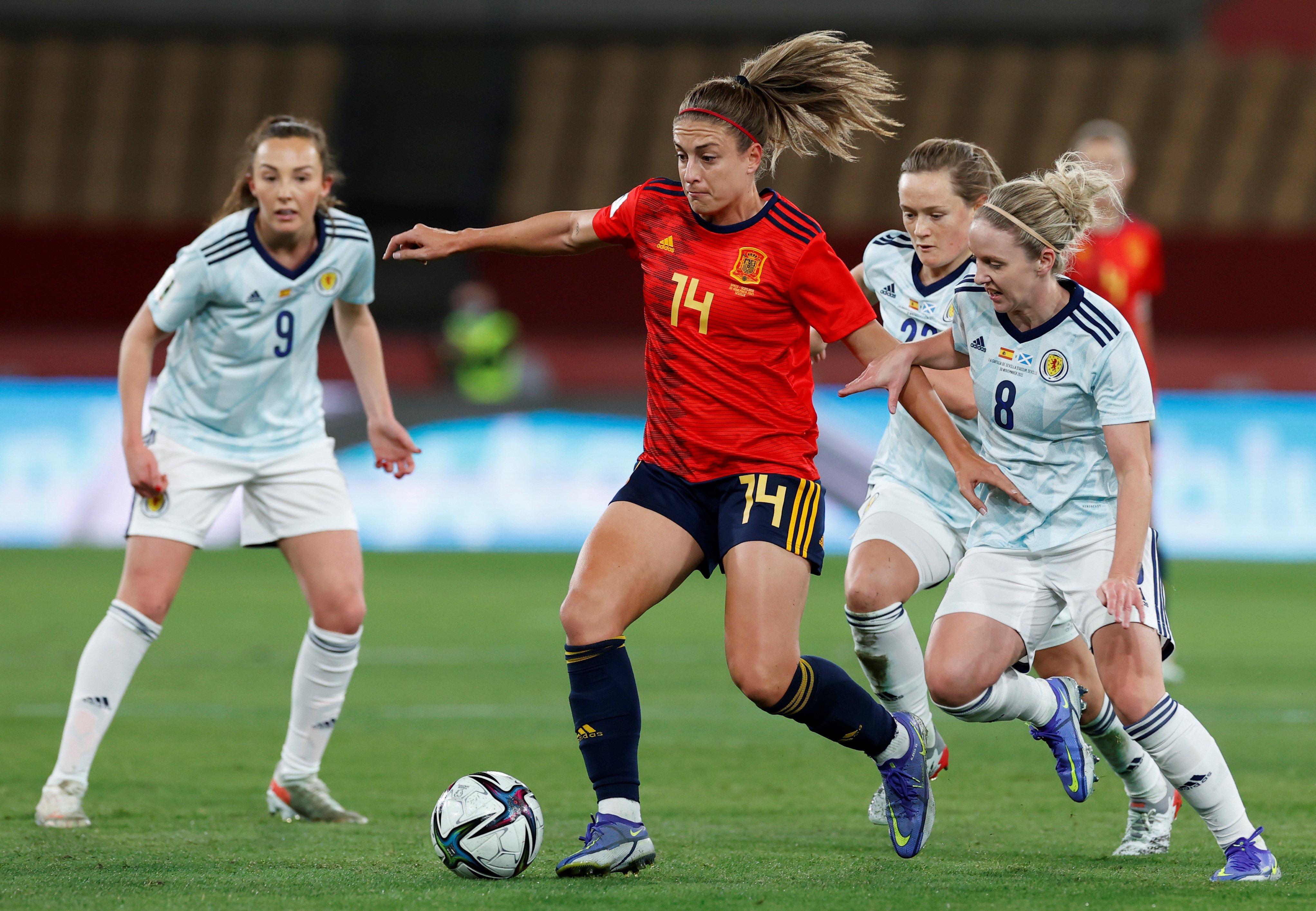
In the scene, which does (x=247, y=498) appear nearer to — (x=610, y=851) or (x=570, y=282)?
(x=610, y=851)

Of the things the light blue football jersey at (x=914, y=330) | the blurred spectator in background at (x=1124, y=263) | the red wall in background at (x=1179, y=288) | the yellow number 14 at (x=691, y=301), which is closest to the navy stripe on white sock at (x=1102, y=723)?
the light blue football jersey at (x=914, y=330)

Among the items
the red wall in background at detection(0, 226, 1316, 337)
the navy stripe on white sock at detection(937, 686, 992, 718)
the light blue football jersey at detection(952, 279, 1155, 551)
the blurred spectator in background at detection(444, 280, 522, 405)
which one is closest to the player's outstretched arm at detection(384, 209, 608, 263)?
the light blue football jersey at detection(952, 279, 1155, 551)

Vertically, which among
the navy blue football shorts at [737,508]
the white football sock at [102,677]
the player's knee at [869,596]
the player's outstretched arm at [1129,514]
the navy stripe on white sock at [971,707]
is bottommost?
the white football sock at [102,677]

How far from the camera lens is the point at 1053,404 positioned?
453cm

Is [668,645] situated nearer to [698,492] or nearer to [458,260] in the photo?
[698,492]

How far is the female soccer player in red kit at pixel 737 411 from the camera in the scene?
14.7 feet

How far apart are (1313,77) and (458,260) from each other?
1151 centimetres

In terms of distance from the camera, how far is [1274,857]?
456cm

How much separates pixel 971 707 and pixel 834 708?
1.22ft

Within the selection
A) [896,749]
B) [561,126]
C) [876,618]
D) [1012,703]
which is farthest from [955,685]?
[561,126]

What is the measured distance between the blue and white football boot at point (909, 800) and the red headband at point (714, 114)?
173 centimetres

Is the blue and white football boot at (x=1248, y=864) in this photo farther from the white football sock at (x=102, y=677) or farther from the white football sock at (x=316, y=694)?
the white football sock at (x=102, y=677)

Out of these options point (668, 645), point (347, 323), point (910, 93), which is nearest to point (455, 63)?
point (910, 93)

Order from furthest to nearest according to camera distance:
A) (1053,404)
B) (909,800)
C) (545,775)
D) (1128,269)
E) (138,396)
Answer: (1128,269) < (545,775) < (138,396) < (909,800) < (1053,404)
